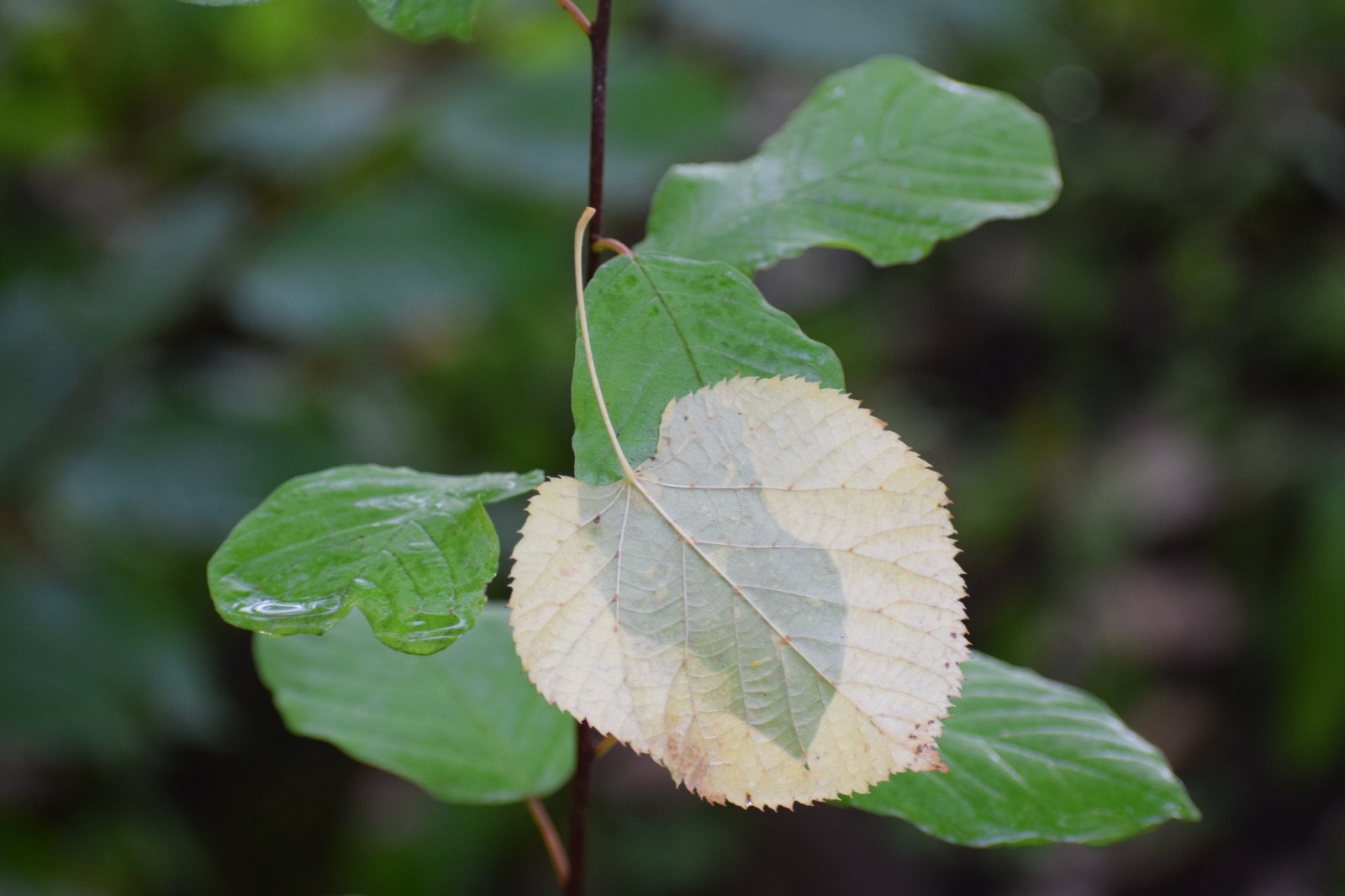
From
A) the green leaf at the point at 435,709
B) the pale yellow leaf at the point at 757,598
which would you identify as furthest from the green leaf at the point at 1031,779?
the green leaf at the point at 435,709

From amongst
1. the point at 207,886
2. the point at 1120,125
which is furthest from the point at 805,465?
the point at 1120,125

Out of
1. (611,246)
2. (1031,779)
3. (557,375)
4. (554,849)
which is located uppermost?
(611,246)

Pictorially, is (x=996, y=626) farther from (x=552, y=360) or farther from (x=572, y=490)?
(x=572, y=490)

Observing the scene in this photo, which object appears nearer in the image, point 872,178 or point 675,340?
point 675,340

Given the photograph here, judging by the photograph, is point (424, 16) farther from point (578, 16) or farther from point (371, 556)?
point (371, 556)

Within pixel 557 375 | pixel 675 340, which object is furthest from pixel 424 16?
pixel 557 375
